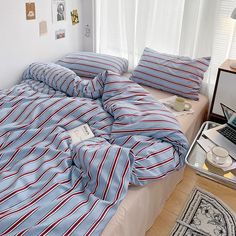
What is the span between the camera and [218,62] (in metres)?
2.01

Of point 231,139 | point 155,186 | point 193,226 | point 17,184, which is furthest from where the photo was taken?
point 193,226

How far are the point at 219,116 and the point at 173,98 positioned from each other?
0.34m

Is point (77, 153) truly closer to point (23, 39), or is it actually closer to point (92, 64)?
point (92, 64)

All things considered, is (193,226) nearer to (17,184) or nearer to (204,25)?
(17,184)

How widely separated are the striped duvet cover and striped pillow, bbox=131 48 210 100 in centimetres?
40

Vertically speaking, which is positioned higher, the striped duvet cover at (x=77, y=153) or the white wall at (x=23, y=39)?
the white wall at (x=23, y=39)

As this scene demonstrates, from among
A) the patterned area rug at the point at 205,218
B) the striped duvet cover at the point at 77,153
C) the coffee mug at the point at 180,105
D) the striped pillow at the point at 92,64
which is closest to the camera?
the striped duvet cover at the point at 77,153

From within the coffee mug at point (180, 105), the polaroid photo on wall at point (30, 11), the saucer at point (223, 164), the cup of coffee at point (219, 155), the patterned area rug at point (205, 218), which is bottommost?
the patterned area rug at point (205, 218)

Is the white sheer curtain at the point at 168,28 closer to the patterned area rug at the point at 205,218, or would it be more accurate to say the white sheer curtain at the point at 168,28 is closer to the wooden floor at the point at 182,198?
the wooden floor at the point at 182,198

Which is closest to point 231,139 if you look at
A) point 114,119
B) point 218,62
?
point 114,119

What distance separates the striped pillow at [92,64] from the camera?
2.17 metres

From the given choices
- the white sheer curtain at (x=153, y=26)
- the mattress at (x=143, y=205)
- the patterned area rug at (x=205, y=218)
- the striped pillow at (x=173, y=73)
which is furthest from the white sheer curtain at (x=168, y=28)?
the patterned area rug at (x=205, y=218)

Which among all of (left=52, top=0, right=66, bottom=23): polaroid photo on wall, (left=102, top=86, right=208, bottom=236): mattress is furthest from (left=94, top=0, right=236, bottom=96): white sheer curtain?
(left=102, top=86, right=208, bottom=236): mattress

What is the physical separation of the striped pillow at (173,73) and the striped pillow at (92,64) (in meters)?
0.22
